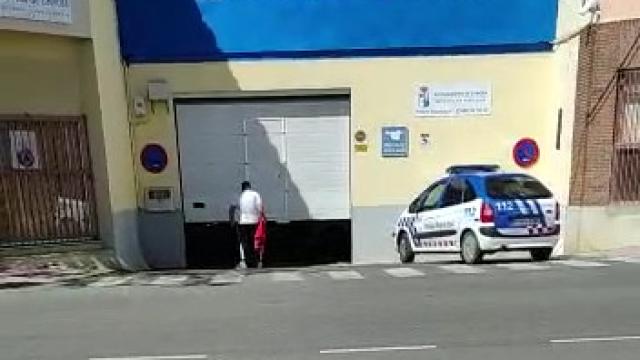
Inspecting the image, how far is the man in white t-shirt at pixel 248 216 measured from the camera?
1562 centimetres

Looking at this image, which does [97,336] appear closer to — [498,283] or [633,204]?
[498,283]

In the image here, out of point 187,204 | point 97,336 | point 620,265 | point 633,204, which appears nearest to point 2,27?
point 187,204

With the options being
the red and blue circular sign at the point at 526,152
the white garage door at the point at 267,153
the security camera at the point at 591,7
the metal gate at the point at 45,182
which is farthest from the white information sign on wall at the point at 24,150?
the security camera at the point at 591,7

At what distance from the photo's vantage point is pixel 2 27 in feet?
42.1

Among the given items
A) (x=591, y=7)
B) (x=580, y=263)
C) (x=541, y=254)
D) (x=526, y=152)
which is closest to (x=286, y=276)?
(x=541, y=254)

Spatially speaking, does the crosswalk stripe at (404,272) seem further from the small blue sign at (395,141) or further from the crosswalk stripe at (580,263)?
the small blue sign at (395,141)

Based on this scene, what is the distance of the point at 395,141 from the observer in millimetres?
17453

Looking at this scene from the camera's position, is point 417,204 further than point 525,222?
Yes

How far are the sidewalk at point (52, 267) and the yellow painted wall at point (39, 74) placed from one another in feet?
9.11

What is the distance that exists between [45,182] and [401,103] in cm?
790

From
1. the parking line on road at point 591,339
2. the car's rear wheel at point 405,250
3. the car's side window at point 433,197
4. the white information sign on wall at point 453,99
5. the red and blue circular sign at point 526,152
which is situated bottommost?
the car's rear wheel at point 405,250

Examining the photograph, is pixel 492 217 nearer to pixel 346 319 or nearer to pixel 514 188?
pixel 514 188

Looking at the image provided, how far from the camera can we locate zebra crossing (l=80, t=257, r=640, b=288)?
1161 cm

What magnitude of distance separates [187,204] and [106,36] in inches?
168
